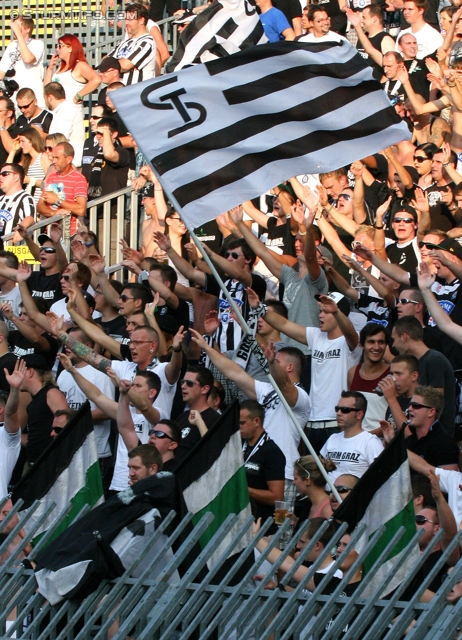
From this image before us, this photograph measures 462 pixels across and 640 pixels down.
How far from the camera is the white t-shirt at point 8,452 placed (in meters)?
9.94

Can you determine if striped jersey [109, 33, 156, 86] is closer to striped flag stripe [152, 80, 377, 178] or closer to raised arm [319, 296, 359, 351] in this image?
raised arm [319, 296, 359, 351]

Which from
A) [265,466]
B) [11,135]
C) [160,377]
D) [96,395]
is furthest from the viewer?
[11,135]

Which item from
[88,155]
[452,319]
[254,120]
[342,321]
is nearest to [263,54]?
[254,120]

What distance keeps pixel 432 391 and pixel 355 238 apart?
3.31 meters

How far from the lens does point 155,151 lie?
764 centimetres

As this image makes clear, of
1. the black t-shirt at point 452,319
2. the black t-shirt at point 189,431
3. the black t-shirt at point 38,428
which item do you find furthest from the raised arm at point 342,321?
the black t-shirt at point 38,428

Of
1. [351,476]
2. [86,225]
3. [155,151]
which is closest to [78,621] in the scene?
[351,476]

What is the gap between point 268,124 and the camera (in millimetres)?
7906

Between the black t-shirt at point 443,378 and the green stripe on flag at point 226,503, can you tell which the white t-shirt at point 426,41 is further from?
the green stripe on flag at point 226,503

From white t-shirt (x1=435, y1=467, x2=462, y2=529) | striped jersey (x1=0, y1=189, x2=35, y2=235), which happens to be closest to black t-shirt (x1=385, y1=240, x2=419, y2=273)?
white t-shirt (x1=435, y1=467, x2=462, y2=529)

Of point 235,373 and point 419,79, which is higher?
point 235,373

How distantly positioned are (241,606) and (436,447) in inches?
132

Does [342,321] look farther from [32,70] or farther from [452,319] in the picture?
[32,70]

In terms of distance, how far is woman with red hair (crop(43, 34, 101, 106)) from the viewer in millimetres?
16594
